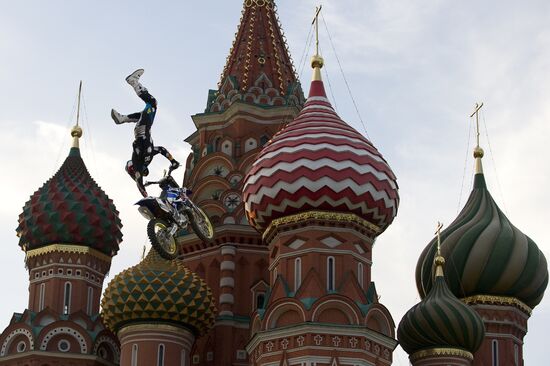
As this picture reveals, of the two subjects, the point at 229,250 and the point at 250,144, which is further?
the point at 250,144

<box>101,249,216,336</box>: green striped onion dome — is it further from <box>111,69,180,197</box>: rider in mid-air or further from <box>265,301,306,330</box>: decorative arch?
<box>265,301,306,330</box>: decorative arch

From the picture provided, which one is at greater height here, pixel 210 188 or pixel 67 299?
pixel 210 188

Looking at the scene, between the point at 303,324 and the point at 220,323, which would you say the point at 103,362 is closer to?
the point at 220,323

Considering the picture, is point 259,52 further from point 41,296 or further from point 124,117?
point 41,296

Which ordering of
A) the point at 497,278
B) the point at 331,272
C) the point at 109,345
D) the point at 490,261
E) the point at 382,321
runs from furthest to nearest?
the point at 490,261 < the point at 497,278 < the point at 109,345 < the point at 331,272 < the point at 382,321

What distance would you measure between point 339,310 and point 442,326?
3.15 m

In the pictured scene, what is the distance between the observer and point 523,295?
32438mm

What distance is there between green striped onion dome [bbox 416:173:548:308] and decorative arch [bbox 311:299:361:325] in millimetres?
6028

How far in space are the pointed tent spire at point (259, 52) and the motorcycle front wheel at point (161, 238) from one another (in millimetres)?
5984

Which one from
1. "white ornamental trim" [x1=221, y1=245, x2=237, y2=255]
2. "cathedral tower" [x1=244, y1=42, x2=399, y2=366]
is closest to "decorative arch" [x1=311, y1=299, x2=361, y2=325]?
"cathedral tower" [x1=244, y1=42, x2=399, y2=366]

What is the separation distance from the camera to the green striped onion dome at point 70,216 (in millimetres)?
31719

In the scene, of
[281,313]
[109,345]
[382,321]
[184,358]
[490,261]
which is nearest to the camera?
[281,313]

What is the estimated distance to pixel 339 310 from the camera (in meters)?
27.0

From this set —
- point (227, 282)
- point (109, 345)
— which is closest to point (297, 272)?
point (227, 282)
